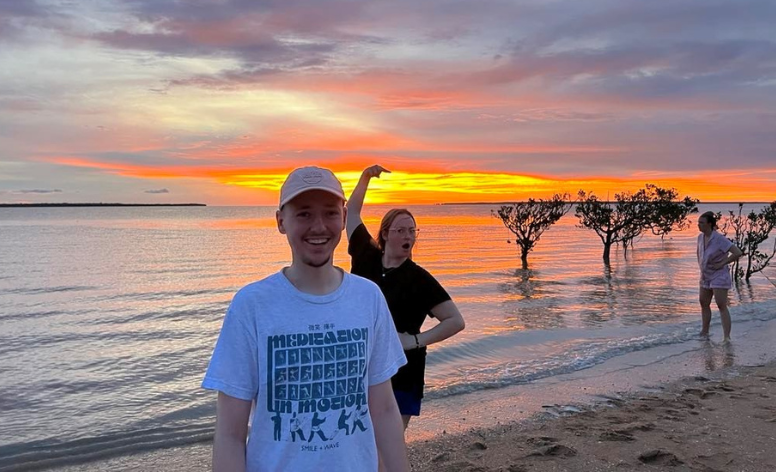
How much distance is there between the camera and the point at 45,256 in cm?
3469

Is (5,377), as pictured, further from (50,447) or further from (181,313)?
(181,313)

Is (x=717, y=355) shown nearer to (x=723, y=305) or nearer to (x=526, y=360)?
(x=723, y=305)

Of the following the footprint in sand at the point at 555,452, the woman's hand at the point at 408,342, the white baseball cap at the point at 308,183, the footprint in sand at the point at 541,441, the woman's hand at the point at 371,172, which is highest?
the woman's hand at the point at 371,172

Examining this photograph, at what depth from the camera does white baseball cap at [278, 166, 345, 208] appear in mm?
2062

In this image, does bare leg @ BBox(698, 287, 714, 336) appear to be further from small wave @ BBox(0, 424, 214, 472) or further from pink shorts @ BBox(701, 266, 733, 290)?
small wave @ BBox(0, 424, 214, 472)

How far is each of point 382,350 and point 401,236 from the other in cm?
168

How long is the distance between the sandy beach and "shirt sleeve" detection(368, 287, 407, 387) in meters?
3.51

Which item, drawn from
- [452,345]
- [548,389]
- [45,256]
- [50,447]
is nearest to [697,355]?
[548,389]

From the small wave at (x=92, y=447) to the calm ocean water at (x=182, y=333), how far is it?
0.02 meters

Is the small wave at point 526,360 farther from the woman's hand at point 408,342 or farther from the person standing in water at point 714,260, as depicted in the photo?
the woman's hand at point 408,342

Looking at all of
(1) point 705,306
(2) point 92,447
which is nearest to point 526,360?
(1) point 705,306

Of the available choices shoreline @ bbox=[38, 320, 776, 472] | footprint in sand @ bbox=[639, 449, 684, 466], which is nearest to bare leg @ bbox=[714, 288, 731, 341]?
shoreline @ bbox=[38, 320, 776, 472]

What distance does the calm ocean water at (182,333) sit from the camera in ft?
25.3

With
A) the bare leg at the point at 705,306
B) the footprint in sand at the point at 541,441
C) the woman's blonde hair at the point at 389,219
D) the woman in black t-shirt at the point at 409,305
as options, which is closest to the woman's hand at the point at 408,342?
the woman in black t-shirt at the point at 409,305
